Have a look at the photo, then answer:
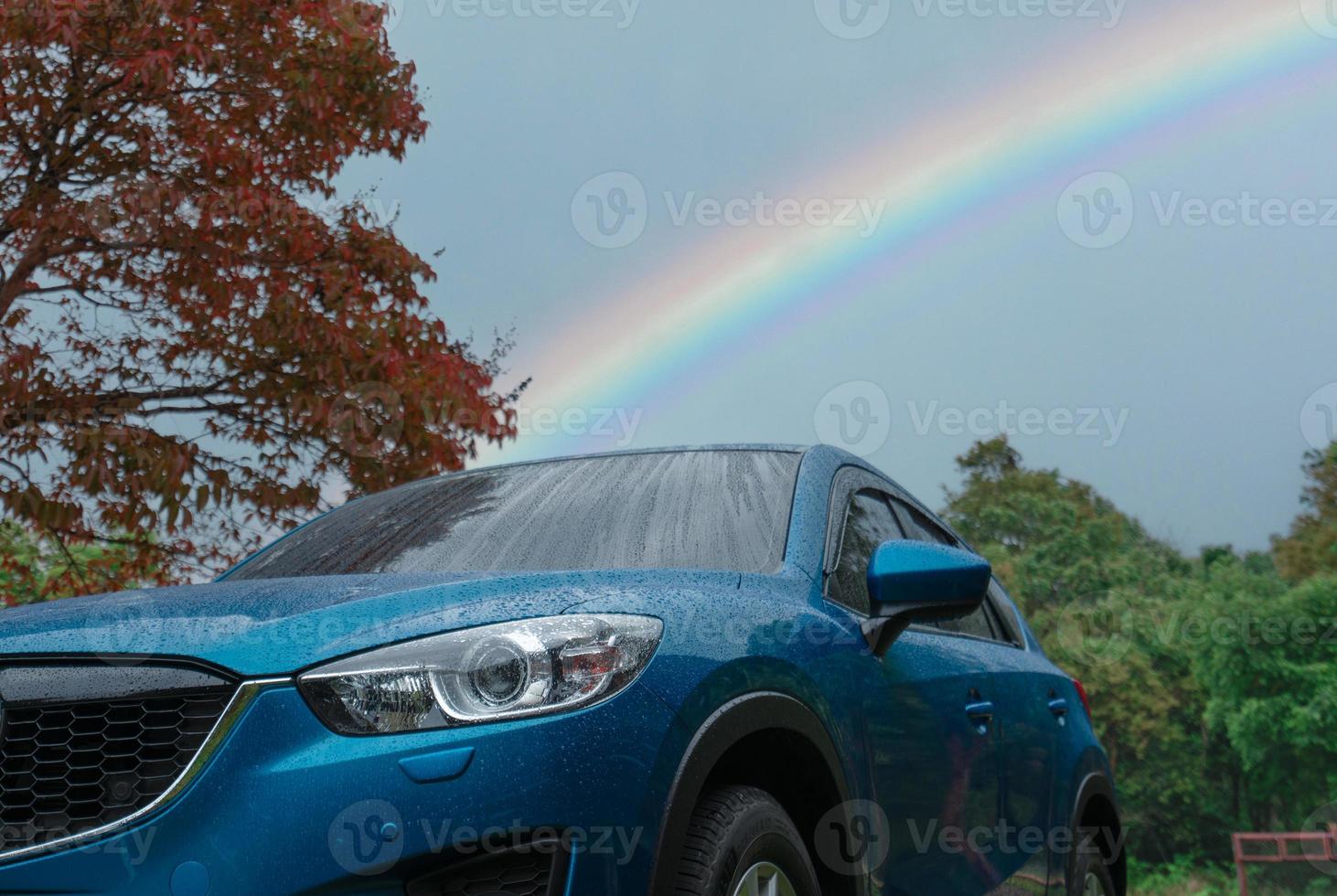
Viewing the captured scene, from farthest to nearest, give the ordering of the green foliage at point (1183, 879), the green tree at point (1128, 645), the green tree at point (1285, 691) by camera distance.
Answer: the green tree at point (1128, 645), the green foliage at point (1183, 879), the green tree at point (1285, 691)

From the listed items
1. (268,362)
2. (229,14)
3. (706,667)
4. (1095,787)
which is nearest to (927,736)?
(706,667)

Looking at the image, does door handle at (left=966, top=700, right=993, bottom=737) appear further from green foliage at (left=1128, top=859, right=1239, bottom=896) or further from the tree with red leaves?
green foliage at (left=1128, top=859, right=1239, bottom=896)

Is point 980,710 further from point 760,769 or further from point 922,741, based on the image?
point 760,769

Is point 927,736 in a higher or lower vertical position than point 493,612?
lower

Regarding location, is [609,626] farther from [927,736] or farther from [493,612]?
[927,736]

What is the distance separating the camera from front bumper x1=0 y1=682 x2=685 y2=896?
200cm

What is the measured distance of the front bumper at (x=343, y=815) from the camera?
2004 millimetres

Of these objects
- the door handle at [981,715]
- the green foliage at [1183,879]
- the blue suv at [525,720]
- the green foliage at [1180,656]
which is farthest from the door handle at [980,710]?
the green foliage at [1183,879]

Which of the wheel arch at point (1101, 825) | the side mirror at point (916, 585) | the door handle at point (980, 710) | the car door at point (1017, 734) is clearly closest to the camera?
the side mirror at point (916, 585)

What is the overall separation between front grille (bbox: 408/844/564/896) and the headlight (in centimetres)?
21

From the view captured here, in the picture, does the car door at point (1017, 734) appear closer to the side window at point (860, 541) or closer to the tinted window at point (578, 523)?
the side window at point (860, 541)

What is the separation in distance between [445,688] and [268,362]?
23.6 feet

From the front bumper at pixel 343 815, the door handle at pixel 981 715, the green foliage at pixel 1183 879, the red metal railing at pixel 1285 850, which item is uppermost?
the front bumper at pixel 343 815

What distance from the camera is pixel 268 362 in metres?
8.91
